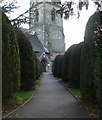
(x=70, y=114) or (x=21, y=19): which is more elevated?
(x=21, y=19)

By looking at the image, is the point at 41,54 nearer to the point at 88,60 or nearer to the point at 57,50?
the point at 57,50

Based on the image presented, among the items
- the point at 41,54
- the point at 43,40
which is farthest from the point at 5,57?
the point at 43,40

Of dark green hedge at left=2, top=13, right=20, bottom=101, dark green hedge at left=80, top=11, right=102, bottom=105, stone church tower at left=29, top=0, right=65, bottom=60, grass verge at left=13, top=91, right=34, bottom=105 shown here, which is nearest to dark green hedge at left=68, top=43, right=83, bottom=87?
grass verge at left=13, top=91, right=34, bottom=105

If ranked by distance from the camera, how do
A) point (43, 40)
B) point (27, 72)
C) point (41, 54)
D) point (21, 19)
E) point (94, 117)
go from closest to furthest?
point (94, 117), point (21, 19), point (27, 72), point (41, 54), point (43, 40)

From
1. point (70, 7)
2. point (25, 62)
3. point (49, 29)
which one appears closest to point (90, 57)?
point (70, 7)

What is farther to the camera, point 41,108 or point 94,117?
point 41,108

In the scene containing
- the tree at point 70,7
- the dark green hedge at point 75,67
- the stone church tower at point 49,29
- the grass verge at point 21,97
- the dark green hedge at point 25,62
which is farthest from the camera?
the stone church tower at point 49,29

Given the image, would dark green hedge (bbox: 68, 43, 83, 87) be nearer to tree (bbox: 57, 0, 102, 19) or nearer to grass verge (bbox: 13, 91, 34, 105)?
grass verge (bbox: 13, 91, 34, 105)

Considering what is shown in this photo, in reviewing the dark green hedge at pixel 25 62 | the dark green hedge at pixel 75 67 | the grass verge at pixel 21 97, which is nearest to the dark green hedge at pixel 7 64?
the grass verge at pixel 21 97

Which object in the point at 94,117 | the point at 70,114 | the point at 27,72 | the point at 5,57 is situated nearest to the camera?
the point at 94,117

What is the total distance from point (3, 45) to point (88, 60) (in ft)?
13.5

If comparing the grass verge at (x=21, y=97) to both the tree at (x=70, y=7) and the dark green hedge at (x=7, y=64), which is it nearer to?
the dark green hedge at (x=7, y=64)

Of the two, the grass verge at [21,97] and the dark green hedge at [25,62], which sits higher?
the dark green hedge at [25,62]

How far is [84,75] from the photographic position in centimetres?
1611
